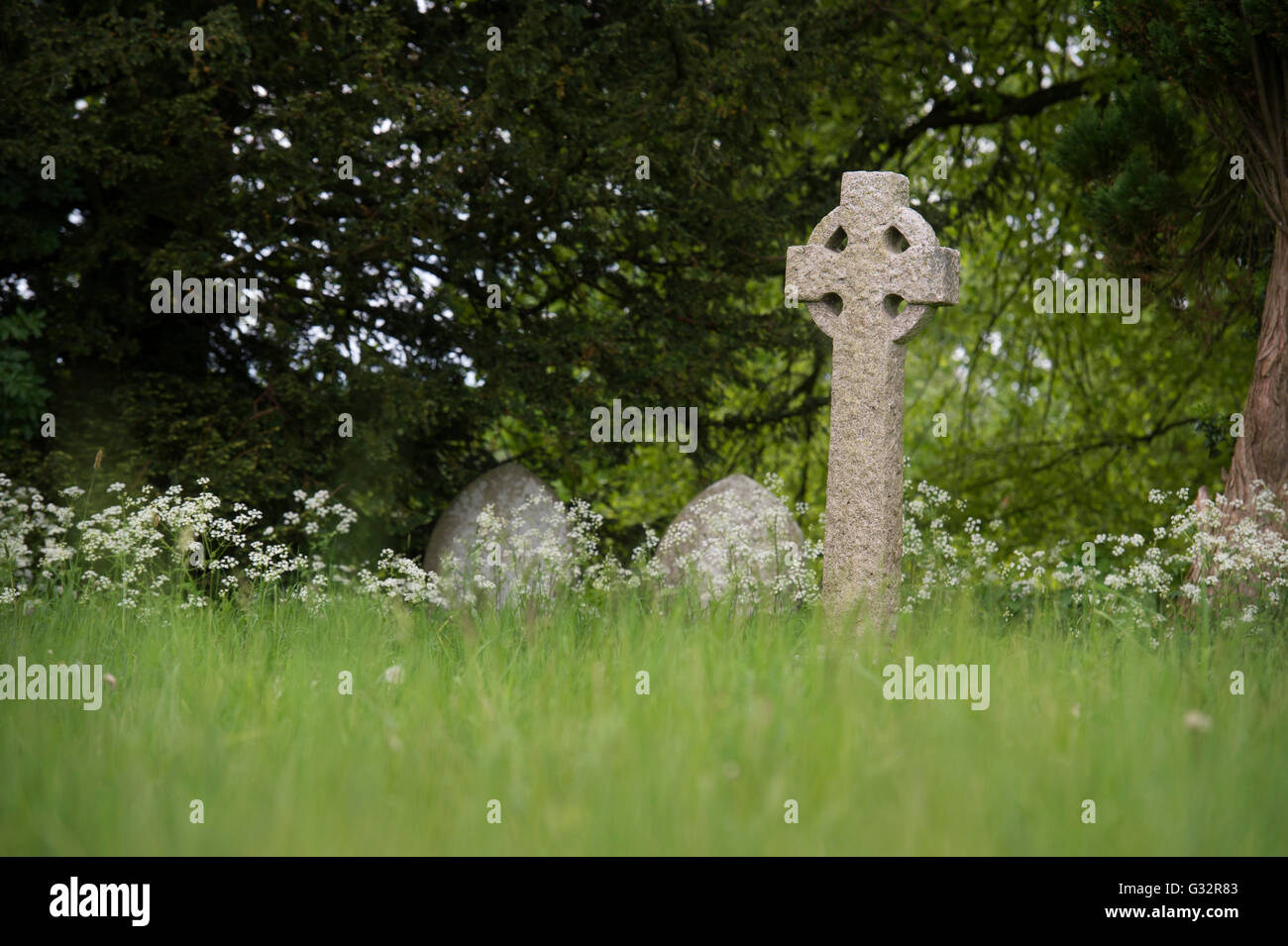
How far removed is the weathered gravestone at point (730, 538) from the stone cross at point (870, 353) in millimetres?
456

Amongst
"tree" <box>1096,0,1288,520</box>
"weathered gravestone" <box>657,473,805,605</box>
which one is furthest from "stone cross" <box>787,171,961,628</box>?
"tree" <box>1096,0,1288,520</box>

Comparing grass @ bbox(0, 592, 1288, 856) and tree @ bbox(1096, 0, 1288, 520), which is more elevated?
tree @ bbox(1096, 0, 1288, 520)

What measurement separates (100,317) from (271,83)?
203 centimetres

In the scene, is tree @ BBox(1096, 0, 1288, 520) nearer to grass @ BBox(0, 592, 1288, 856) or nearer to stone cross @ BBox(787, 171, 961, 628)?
stone cross @ BBox(787, 171, 961, 628)

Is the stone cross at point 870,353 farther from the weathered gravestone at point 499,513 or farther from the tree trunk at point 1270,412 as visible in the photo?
the weathered gravestone at point 499,513

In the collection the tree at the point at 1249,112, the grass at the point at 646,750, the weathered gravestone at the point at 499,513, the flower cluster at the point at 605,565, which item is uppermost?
the tree at the point at 1249,112

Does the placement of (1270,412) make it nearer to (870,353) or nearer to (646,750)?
(870,353)

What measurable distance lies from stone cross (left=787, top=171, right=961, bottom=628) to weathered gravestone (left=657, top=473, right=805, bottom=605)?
46cm

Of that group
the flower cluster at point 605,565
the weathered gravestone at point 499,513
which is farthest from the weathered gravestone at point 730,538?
the weathered gravestone at point 499,513

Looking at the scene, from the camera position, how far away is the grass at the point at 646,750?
10.3 ft

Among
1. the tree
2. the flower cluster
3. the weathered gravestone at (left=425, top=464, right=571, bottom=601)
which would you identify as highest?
the tree

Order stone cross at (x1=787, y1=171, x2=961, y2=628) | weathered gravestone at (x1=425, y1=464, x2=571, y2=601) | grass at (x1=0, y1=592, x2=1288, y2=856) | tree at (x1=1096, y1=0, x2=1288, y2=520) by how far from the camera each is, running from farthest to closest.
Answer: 1. weathered gravestone at (x1=425, y1=464, x2=571, y2=601)
2. tree at (x1=1096, y1=0, x2=1288, y2=520)
3. stone cross at (x1=787, y1=171, x2=961, y2=628)
4. grass at (x1=0, y1=592, x2=1288, y2=856)

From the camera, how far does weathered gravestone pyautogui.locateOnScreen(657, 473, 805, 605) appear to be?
6.39 m

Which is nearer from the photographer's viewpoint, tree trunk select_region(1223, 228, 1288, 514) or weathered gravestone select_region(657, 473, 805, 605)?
weathered gravestone select_region(657, 473, 805, 605)
